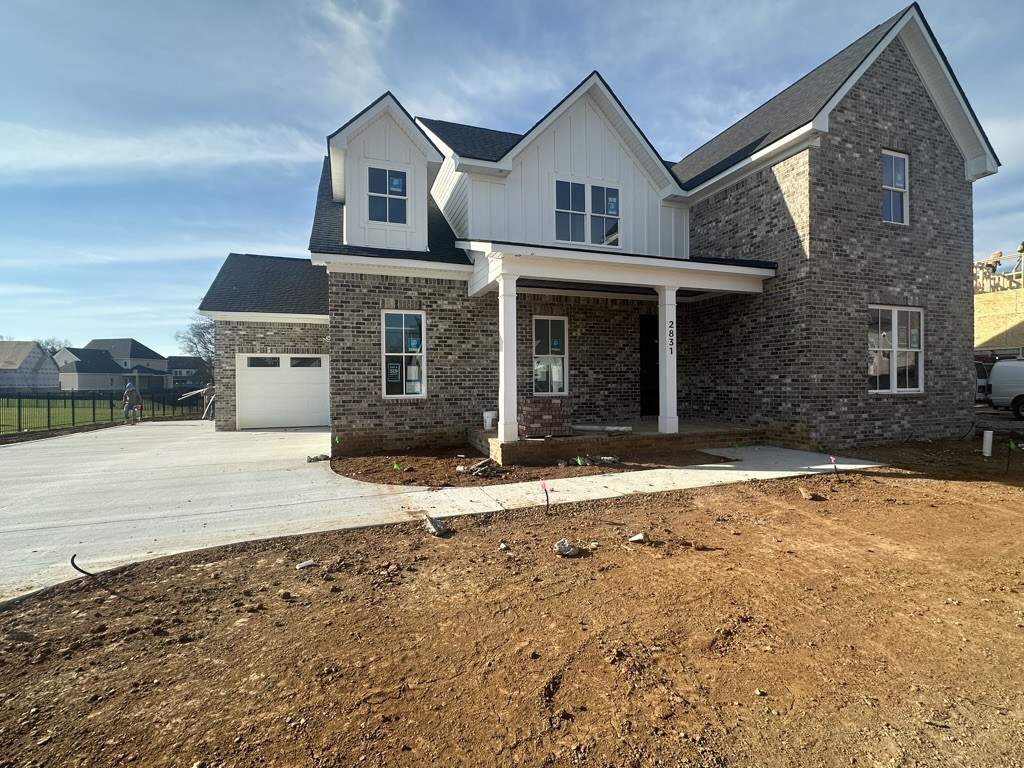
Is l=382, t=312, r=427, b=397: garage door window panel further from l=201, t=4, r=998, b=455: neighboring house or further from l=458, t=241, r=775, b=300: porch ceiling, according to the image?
l=458, t=241, r=775, b=300: porch ceiling

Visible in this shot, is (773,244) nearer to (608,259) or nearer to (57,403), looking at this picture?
(608,259)

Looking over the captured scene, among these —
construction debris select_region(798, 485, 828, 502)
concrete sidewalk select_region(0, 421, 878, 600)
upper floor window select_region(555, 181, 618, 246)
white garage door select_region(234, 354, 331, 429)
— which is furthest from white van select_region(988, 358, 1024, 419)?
white garage door select_region(234, 354, 331, 429)

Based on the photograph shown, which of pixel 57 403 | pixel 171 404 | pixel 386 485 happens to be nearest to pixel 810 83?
pixel 386 485

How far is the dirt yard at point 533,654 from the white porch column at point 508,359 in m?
3.57

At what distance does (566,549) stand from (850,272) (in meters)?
9.19

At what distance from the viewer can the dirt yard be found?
2.14 metres

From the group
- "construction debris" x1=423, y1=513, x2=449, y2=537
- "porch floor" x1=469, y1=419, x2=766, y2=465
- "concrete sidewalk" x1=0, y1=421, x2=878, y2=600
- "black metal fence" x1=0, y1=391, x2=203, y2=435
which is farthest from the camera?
"black metal fence" x1=0, y1=391, x2=203, y2=435

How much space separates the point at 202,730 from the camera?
2223mm

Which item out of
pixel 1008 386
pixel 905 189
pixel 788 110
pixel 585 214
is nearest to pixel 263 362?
pixel 585 214

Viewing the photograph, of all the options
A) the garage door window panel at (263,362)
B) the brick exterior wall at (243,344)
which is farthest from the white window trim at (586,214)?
the garage door window panel at (263,362)

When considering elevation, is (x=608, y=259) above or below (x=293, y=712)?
above

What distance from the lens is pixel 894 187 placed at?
33.7 ft

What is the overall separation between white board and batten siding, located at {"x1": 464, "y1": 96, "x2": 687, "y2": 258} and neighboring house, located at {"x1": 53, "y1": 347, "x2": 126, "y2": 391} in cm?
6860

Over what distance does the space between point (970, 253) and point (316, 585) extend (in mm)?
15037
